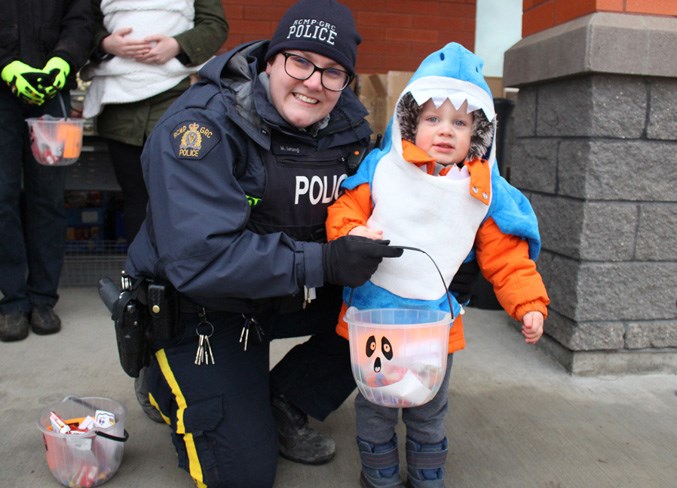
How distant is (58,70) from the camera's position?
3.31 m

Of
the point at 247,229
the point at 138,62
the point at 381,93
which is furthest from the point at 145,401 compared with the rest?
the point at 381,93

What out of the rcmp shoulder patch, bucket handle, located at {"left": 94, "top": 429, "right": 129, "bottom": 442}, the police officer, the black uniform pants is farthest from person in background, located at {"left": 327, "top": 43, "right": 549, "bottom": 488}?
bucket handle, located at {"left": 94, "top": 429, "right": 129, "bottom": 442}

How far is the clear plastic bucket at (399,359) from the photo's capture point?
193cm

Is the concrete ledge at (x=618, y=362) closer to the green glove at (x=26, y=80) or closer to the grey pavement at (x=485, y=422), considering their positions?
the grey pavement at (x=485, y=422)

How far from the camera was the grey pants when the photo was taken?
2.29 m

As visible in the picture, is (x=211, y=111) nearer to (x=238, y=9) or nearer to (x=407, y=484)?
(x=407, y=484)

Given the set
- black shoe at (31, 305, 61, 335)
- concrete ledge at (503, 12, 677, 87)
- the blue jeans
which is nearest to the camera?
concrete ledge at (503, 12, 677, 87)

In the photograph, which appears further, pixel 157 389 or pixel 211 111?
pixel 157 389

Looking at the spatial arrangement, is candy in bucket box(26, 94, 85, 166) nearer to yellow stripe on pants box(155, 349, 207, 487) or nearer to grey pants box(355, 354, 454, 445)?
yellow stripe on pants box(155, 349, 207, 487)

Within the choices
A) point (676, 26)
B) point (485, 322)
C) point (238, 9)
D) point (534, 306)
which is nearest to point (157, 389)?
point (534, 306)

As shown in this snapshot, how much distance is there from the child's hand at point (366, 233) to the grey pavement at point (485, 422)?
89 centimetres

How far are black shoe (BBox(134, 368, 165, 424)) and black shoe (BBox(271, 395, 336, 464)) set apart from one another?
48cm

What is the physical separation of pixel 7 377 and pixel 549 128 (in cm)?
277

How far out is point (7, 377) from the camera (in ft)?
10.3
